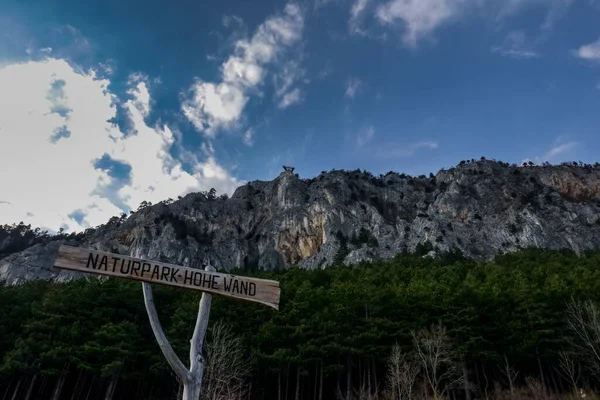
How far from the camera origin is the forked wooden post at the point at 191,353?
4.57 metres

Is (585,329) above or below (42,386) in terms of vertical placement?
above

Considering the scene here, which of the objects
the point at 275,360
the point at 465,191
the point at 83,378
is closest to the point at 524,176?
the point at 465,191

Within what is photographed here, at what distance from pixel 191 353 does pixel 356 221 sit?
85144mm

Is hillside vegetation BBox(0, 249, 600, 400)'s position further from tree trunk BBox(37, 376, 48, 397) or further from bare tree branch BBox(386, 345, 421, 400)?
bare tree branch BBox(386, 345, 421, 400)

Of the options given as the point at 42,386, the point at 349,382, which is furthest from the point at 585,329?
the point at 42,386

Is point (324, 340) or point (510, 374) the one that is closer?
point (510, 374)

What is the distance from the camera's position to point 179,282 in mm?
4852

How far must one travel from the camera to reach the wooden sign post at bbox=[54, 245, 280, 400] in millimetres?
4570

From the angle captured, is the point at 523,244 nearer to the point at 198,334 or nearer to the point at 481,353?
the point at 481,353

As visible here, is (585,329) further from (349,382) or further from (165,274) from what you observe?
(165,274)

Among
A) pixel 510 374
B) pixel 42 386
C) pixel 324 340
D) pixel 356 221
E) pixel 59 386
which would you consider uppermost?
pixel 356 221

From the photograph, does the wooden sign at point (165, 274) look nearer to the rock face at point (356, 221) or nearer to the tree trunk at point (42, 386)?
the tree trunk at point (42, 386)

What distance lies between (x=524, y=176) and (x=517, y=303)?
7888 centimetres

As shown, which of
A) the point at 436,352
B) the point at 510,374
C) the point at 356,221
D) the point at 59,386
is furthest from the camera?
the point at 356,221
